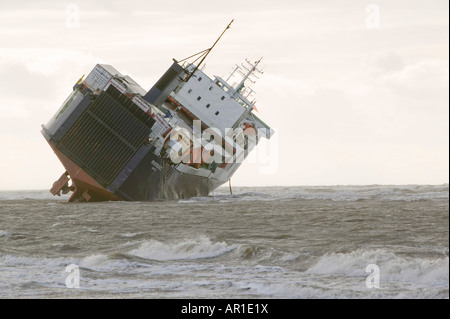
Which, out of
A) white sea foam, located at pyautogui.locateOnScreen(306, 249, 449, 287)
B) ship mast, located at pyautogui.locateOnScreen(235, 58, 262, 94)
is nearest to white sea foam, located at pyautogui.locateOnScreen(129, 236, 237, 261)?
white sea foam, located at pyautogui.locateOnScreen(306, 249, 449, 287)

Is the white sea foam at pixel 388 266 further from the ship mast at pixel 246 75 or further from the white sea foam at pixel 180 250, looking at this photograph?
the ship mast at pixel 246 75

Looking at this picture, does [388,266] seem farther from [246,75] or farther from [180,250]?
[246,75]

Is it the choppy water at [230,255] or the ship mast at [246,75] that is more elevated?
the ship mast at [246,75]

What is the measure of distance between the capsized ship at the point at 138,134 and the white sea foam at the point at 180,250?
2243cm

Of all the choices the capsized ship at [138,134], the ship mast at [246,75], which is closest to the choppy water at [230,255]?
the capsized ship at [138,134]

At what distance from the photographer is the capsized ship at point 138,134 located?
47281mm

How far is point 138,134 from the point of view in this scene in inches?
1858

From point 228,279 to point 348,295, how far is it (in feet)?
11.9

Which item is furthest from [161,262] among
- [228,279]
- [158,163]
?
[158,163]

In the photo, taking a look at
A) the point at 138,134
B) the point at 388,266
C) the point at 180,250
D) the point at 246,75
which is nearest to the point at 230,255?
the point at 180,250

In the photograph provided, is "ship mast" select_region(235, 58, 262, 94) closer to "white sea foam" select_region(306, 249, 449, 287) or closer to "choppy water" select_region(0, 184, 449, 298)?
"choppy water" select_region(0, 184, 449, 298)

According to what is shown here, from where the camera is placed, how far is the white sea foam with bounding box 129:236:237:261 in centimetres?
2355
